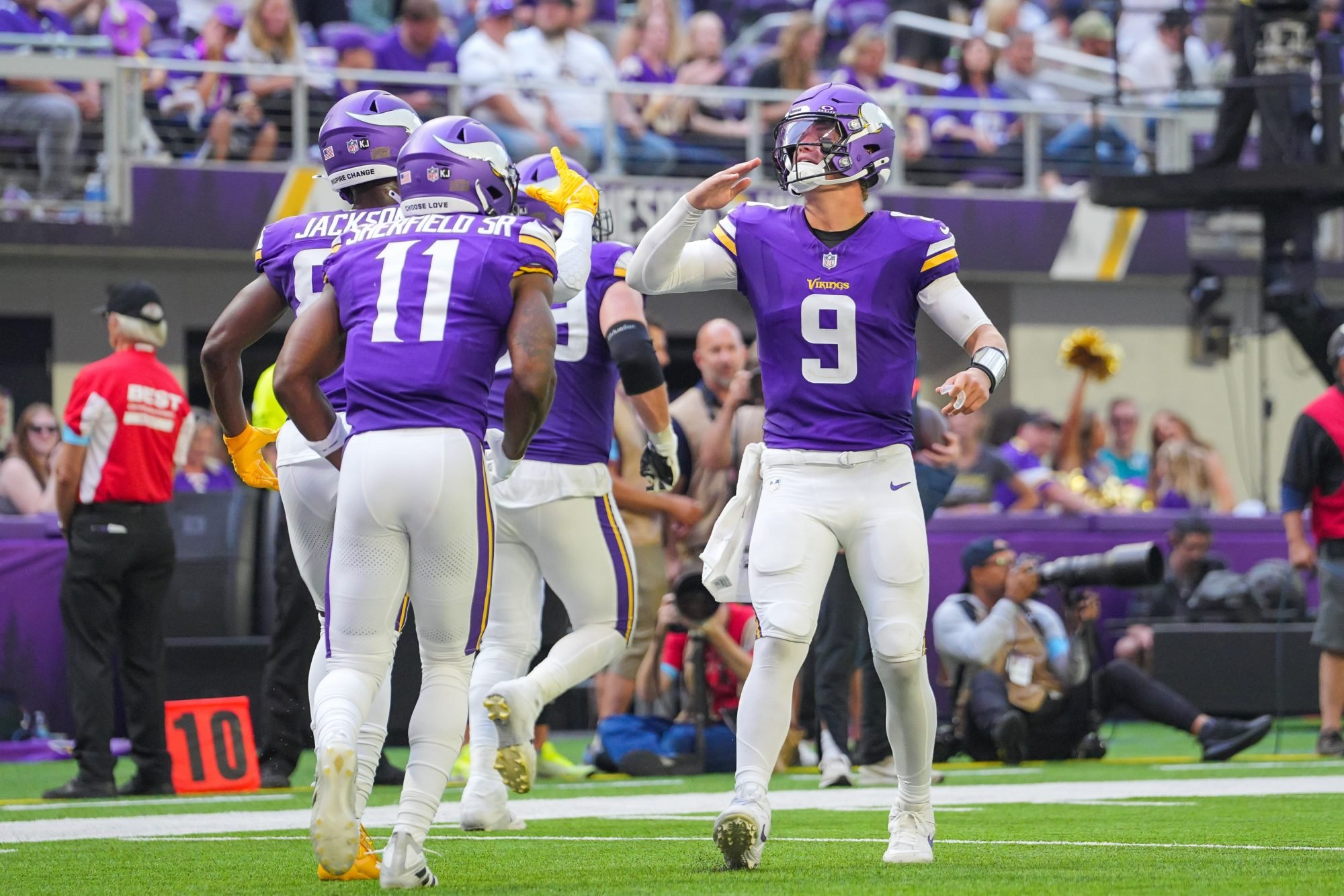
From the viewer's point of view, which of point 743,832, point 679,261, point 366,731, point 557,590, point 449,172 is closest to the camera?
point 743,832

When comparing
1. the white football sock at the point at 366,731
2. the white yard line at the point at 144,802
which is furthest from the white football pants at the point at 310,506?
the white yard line at the point at 144,802

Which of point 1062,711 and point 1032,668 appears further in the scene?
point 1062,711

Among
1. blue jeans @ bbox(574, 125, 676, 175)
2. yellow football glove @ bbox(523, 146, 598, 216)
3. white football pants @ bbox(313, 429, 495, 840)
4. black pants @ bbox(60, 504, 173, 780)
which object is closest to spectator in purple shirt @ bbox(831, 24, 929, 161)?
blue jeans @ bbox(574, 125, 676, 175)

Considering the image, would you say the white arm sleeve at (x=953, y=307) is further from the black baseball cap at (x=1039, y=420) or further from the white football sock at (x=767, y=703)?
the black baseball cap at (x=1039, y=420)

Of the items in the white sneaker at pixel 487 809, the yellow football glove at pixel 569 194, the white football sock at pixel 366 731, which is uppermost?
the yellow football glove at pixel 569 194

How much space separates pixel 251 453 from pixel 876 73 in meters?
12.0

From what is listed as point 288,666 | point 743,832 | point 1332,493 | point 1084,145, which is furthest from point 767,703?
point 1084,145

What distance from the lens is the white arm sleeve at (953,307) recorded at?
552 centimetres

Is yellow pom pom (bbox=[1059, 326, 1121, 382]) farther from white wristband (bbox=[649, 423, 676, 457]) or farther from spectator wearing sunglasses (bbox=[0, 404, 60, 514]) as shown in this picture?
white wristband (bbox=[649, 423, 676, 457])

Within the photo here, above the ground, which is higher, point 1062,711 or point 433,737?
point 433,737

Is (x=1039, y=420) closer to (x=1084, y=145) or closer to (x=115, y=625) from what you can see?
(x=1084, y=145)

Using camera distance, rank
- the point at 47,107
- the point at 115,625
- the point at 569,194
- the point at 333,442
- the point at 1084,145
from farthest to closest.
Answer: the point at 1084,145 → the point at 47,107 → the point at 115,625 → the point at 569,194 → the point at 333,442

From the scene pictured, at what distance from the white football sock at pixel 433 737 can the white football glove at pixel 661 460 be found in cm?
207

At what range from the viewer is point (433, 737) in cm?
497
